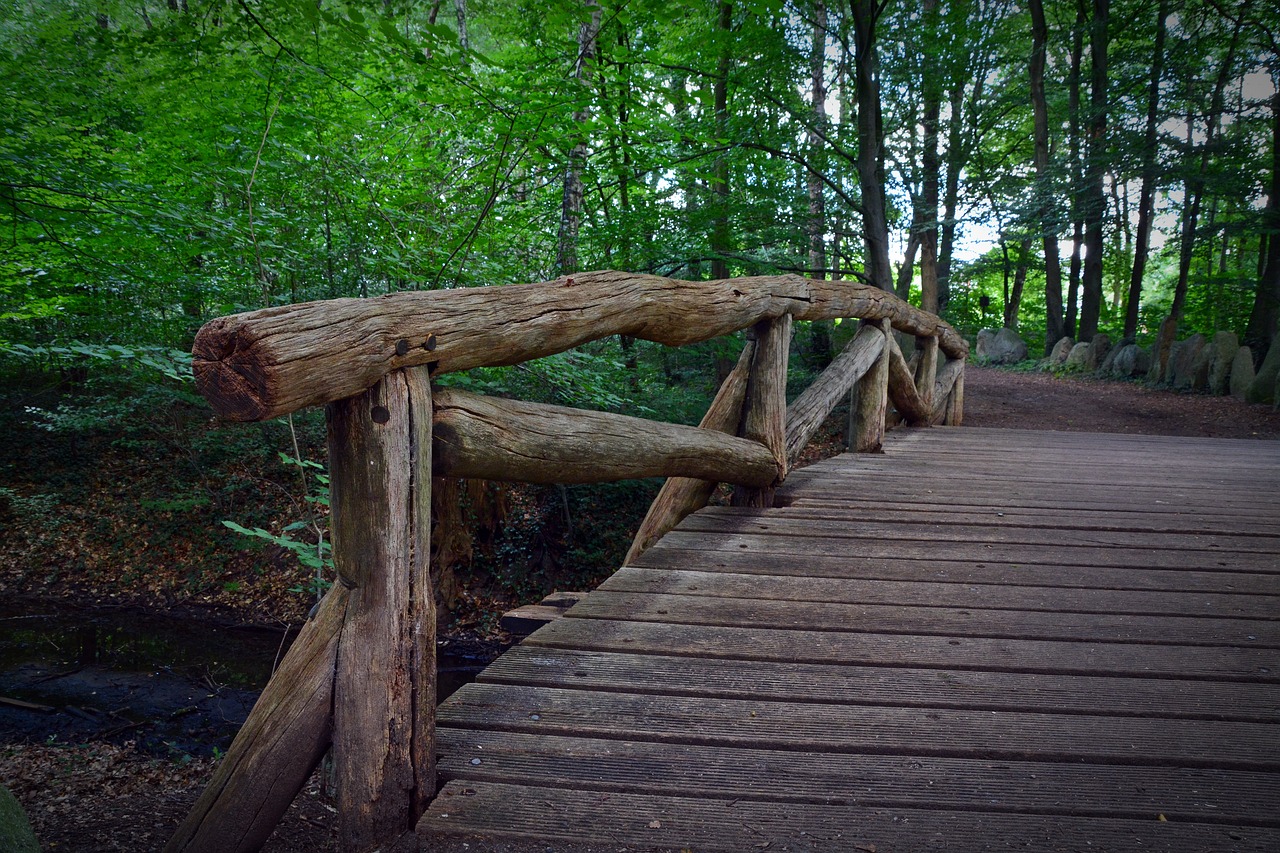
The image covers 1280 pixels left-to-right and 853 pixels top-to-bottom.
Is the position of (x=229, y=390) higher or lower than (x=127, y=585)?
higher

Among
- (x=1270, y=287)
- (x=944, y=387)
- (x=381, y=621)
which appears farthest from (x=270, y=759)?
(x=1270, y=287)

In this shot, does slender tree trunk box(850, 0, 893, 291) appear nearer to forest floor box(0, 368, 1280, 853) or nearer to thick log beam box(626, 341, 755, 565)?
forest floor box(0, 368, 1280, 853)

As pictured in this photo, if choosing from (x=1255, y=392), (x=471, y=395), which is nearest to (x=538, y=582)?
(x=471, y=395)

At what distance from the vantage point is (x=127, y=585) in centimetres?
850

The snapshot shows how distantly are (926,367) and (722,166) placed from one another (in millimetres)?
3608

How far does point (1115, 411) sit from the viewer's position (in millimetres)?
10922

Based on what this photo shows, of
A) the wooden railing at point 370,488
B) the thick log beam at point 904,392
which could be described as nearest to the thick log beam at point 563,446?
the wooden railing at point 370,488

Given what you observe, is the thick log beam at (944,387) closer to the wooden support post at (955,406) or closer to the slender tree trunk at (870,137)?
the wooden support post at (955,406)

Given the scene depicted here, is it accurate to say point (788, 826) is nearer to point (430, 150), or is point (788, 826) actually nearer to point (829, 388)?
point (829, 388)

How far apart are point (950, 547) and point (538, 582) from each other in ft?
19.1

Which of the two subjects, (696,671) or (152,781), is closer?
(696,671)

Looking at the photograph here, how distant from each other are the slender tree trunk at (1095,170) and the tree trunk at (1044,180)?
65 cm

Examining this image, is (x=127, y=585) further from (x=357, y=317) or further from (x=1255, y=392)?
(x=1255, y=392)

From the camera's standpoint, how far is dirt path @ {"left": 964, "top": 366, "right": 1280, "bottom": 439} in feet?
30.9
